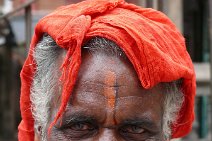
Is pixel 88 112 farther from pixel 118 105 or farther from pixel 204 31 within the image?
pixel 204 31

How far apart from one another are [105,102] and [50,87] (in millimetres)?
260

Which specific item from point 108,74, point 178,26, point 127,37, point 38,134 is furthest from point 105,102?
point 178,26

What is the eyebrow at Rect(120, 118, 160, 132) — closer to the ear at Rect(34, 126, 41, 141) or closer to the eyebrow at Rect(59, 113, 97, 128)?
the eyebrow at Rect(59, 113, 97, 128)

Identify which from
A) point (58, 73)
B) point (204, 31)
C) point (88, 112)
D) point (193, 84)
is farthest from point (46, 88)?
point (204, 31)

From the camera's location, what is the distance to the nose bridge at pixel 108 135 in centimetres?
237

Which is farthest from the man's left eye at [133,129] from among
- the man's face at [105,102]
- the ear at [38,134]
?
the ear at [38,134]

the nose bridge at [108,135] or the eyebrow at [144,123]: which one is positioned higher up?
the eyebrow at [144,123]

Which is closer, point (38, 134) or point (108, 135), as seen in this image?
point (108, 135)

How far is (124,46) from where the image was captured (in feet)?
7.67

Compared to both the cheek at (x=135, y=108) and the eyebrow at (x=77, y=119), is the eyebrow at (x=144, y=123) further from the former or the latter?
the eyebrow at (x=77, y=119)

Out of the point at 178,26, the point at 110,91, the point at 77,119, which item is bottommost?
the point at 77,119

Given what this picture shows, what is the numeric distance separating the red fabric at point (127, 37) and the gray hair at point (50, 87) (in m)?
0.04

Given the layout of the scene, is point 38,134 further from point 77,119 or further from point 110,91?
point 110,91

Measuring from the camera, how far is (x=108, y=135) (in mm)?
2375
